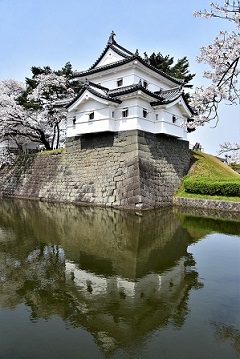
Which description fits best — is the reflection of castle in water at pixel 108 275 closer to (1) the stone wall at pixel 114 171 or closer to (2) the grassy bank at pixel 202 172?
(1) the stone wall at pixel 114 171

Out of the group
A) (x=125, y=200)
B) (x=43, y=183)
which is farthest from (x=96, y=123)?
(x=43, y=183)

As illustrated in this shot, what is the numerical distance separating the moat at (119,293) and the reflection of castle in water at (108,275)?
0.02m

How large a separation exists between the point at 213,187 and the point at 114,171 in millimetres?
5717

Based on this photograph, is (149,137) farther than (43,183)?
No

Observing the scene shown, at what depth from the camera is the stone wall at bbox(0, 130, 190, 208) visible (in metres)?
15.9

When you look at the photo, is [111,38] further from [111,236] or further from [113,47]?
[111,236]

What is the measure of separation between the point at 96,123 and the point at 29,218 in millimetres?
7050

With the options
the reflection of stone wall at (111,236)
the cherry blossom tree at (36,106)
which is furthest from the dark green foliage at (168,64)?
the reflection of stone wall at (111,236)

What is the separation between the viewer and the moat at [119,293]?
148 inches

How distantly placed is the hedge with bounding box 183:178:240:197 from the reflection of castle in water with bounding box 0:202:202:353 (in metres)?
5.61

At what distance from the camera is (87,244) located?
859 cm

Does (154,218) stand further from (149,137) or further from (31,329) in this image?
(31,329)

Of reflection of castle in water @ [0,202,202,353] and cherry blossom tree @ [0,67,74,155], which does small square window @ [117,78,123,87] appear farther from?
reflection of castle in water @ [0,202,202,353]

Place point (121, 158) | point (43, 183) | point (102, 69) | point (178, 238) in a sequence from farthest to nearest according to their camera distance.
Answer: point (43, 183)
point (102, 69)
point (121, 158)
point (178, 238)
